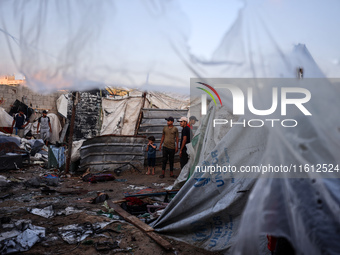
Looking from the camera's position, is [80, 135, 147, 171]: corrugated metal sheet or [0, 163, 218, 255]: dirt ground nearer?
[0, 163, 218, 255]: dirt ground

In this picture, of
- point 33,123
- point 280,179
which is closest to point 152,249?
point 280,179

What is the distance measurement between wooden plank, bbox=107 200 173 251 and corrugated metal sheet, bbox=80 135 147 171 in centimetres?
400

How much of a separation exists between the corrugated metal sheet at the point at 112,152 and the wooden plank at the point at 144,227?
4.00 meters

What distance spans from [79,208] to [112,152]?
4.18m

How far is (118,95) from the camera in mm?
12047

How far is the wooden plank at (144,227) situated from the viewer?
3376 mm

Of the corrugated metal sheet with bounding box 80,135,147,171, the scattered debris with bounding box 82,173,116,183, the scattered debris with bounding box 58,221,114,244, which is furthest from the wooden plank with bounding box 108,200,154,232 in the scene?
the corrugated metal sheet with bounding box 80,135,147,171

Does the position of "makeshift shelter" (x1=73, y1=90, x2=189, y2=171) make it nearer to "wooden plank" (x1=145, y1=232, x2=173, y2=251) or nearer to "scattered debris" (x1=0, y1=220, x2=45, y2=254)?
"scattered debris" (x1=0, y1=220, x2=45, y2=254)

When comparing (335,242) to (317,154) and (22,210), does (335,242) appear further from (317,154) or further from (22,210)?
(22,210)

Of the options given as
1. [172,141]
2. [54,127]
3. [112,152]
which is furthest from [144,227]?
[54,127]

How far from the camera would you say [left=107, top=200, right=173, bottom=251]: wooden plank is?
338 centimetres

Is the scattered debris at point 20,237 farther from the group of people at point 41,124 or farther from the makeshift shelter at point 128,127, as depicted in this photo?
the group of people at point 41,124

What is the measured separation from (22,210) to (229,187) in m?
3.45

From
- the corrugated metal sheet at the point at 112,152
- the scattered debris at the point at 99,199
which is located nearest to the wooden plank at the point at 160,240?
the scattered debris at the point at 99,199
